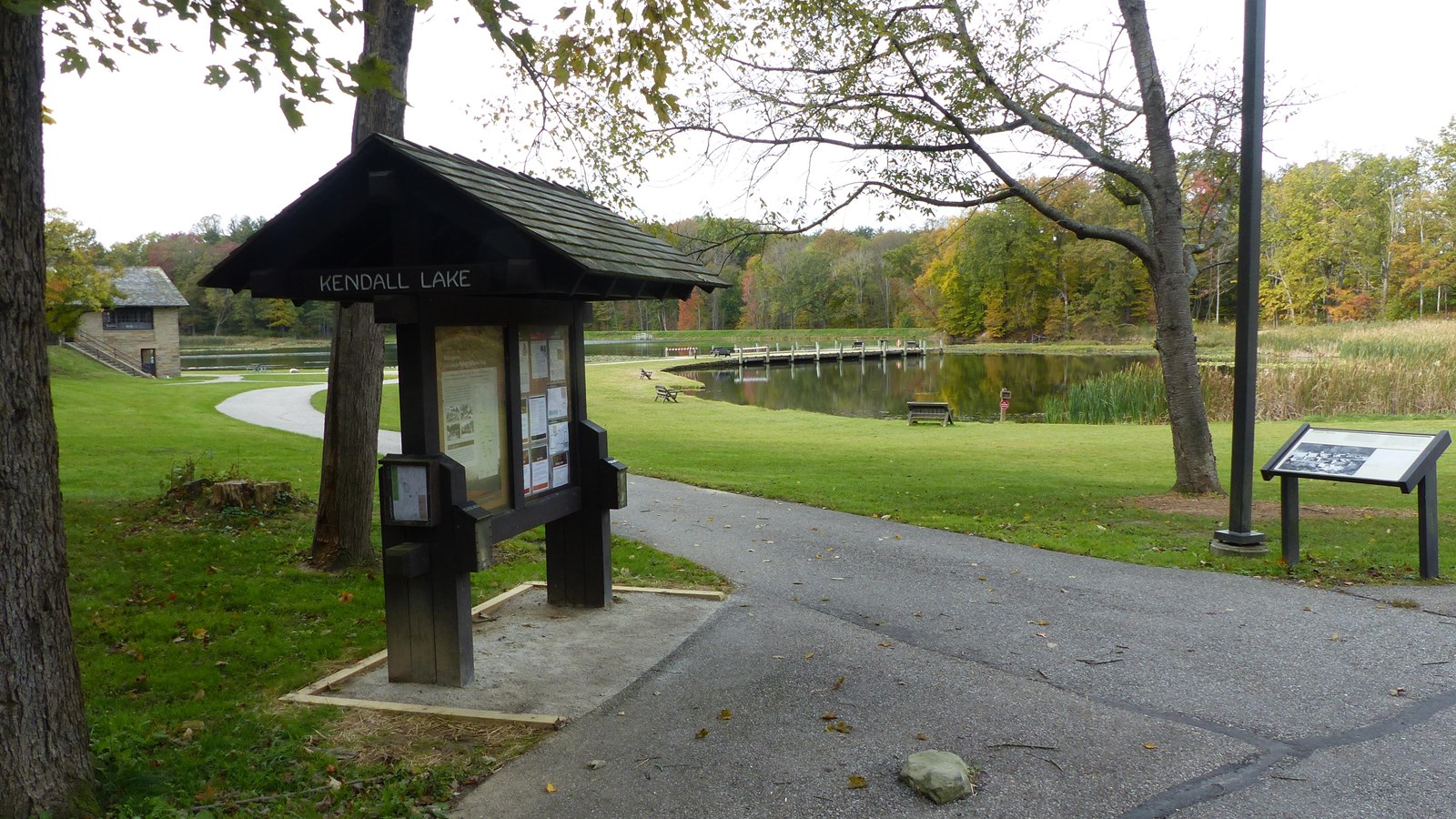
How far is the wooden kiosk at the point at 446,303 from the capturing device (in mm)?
5238

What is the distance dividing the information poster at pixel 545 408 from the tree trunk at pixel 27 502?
9.08ft

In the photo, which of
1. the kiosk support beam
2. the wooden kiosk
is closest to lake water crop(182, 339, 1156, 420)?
the kiosk support beam

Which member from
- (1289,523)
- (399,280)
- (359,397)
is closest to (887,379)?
(1289,523)

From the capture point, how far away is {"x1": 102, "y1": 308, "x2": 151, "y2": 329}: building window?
4469cm

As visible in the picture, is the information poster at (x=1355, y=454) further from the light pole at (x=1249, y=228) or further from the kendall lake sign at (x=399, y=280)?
the kendall lake sign at (x=399, y=280)

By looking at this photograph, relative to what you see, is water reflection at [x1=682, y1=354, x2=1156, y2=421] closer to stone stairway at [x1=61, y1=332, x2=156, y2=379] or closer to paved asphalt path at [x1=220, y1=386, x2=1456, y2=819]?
paved asphalt path at [x1=220, y1=386, x2=1456, y2=819]

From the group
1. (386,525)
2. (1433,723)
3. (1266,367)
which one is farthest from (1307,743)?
(1266,367)

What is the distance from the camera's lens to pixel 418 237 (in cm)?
541

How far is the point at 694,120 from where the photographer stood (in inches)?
510

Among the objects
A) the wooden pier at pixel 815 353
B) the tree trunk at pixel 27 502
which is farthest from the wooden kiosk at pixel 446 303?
the wooden pier at pixel 815 353

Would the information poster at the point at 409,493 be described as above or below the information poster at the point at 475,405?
below

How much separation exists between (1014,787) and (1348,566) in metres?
5.57

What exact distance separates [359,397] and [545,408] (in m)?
2.22

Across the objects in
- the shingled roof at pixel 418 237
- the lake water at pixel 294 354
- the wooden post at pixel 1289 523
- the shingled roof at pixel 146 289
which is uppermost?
the shingled roof at pixel 146 289
